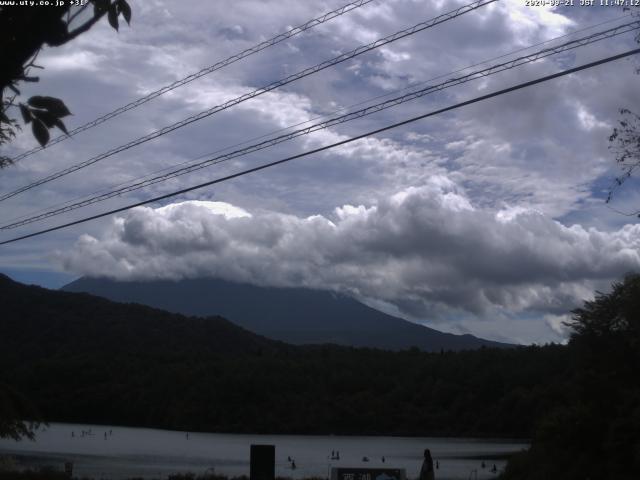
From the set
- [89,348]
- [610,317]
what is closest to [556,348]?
[89,348]

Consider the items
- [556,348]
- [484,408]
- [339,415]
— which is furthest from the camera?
[339,415]

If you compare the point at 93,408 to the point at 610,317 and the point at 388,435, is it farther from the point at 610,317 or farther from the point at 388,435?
the point at 610,317

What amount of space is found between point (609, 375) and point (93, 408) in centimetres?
11336

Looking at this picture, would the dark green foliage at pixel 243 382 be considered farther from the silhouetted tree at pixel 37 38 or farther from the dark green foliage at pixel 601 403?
the silhouetted tree at pixel 37 38

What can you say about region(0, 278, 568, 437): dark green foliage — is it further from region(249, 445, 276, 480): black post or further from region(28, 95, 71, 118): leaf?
region(28, 95, 71, 118): leaf

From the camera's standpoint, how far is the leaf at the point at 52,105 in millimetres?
4406

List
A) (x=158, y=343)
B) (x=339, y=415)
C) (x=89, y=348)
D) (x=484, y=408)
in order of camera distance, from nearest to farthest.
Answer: (x=484, y=408), (x=89, y=348), (x=339, y=415), (x=158, y=343)

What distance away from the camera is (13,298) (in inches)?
4636

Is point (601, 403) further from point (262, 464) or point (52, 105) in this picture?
point (52, 105)

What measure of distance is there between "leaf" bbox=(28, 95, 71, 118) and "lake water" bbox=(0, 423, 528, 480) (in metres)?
65.7

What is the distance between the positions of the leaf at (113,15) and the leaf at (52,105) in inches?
21.1

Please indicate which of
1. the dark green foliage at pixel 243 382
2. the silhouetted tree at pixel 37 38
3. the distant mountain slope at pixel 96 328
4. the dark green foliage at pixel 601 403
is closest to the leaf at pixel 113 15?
the silhouetted tree at pixel 37 38

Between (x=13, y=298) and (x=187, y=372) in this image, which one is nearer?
(x=13, y=298)

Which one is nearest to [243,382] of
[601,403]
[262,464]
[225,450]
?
[225,450]
